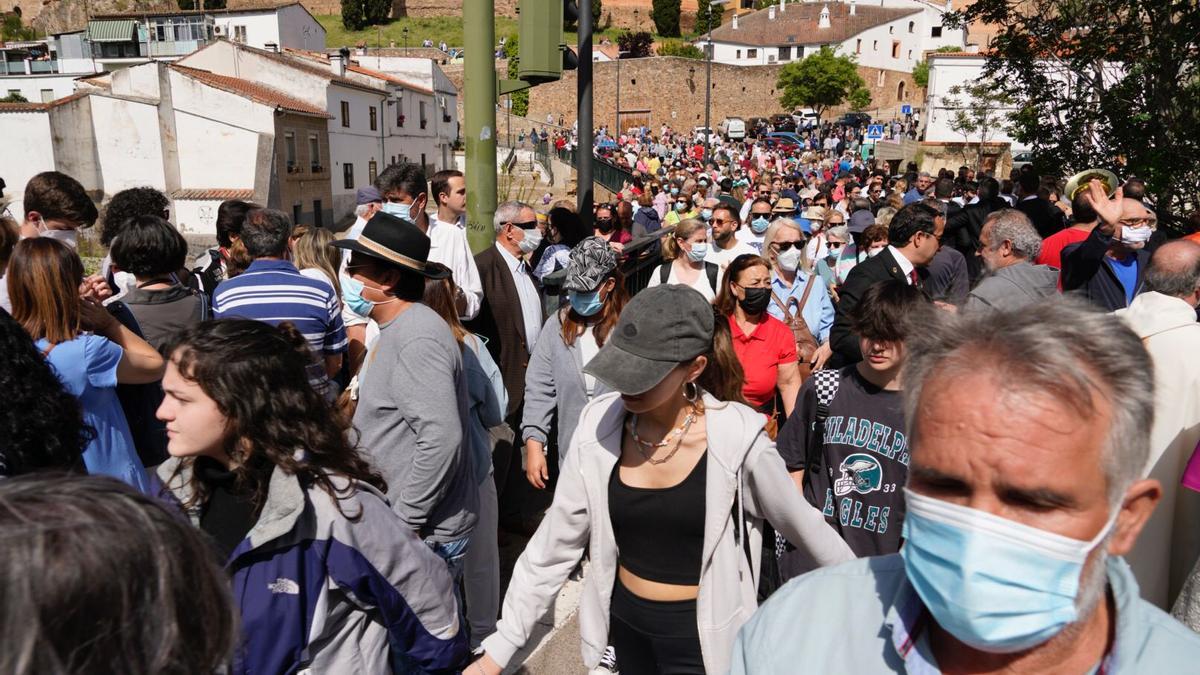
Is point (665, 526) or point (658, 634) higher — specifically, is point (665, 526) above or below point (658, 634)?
above

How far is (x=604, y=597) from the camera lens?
2.66m

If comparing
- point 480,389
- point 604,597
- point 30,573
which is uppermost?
point 30,573

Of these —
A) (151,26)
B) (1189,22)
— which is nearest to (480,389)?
(1189,22)

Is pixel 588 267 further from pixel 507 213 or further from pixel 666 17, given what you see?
pixel 666 17

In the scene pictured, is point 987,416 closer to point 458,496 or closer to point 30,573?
point 30,573

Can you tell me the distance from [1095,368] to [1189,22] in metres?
7.59

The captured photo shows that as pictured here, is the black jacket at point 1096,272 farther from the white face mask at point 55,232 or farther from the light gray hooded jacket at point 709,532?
the white face mask at point 55,232

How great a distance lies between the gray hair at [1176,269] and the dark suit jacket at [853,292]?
117 cm

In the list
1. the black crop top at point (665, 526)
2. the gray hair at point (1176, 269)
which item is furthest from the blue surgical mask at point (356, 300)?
the gray hair at point (1176, 269)

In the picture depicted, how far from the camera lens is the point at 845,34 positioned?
8294 cm

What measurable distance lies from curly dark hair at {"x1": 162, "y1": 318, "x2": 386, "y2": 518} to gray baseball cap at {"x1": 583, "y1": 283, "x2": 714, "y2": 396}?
771mm

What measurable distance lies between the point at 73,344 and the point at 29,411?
630 millimetres

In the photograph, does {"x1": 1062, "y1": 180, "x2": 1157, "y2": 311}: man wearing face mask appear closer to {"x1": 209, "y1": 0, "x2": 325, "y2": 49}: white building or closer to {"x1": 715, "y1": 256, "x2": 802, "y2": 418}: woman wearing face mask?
{"x1": 715, "y1": 256, "x2": 802, "y2": 418}: woman wearing face mask

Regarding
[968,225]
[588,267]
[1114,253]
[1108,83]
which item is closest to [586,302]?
[588,267]
